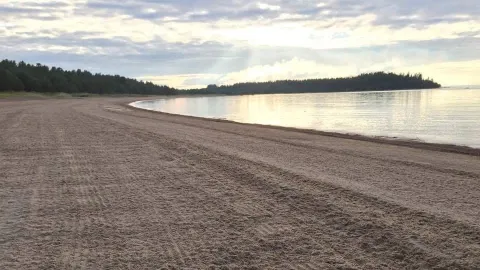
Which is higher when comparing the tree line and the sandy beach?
the tree line

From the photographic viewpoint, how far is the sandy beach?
408 centimetres

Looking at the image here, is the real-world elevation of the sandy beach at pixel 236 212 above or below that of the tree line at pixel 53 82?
below

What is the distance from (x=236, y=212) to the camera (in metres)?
5.61

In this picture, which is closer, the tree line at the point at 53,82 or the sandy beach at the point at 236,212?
the sandy beach at the point at 236,212

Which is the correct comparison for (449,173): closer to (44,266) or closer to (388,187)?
(388,187)

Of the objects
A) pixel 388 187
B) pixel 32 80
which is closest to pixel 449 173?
pixel 388 187

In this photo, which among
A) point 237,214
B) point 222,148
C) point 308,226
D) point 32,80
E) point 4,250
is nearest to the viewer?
point 4,250

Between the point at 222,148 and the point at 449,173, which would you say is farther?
the point at 222,148

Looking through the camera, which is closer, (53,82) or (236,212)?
(236,212)

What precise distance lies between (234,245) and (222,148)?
26.0ft

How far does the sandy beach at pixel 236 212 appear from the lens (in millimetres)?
4082

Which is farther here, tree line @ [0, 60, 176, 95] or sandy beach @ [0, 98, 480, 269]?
tree line @ [0, 60, 176, 95]

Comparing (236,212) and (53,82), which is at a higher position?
Answer: (53,82)

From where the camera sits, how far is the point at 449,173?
8.55 m
